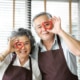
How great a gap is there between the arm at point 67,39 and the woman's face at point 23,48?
0.18 m

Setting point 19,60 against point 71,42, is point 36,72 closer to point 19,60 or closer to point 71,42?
point 19,60

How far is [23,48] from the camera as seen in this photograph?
1338mm

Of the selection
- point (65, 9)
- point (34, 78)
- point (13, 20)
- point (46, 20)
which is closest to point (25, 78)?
point (34, 78)

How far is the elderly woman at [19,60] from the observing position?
1347 millimetres

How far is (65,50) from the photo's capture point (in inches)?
53.9

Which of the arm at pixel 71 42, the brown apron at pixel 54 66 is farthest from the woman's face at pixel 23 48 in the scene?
the arm at pixel 71 42

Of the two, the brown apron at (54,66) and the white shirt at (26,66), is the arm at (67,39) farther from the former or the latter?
the white shirt at (26,66)

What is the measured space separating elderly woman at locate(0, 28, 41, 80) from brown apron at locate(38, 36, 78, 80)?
4 centimetres

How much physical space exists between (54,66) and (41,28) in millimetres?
252

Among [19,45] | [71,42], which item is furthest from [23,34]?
[71,42]

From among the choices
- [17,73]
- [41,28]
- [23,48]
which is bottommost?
[17,73]

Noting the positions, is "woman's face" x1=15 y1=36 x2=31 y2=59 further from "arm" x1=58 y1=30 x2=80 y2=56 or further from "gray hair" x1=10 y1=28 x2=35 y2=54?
"arm" x1=58 y1=30 x2=80 y2=56

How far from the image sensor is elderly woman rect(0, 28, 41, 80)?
1.35 meters

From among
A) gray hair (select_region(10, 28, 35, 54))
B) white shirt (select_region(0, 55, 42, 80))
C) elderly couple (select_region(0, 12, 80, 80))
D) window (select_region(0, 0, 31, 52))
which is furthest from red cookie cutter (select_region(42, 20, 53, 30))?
window (select_region(0, 0, 31, 52))
